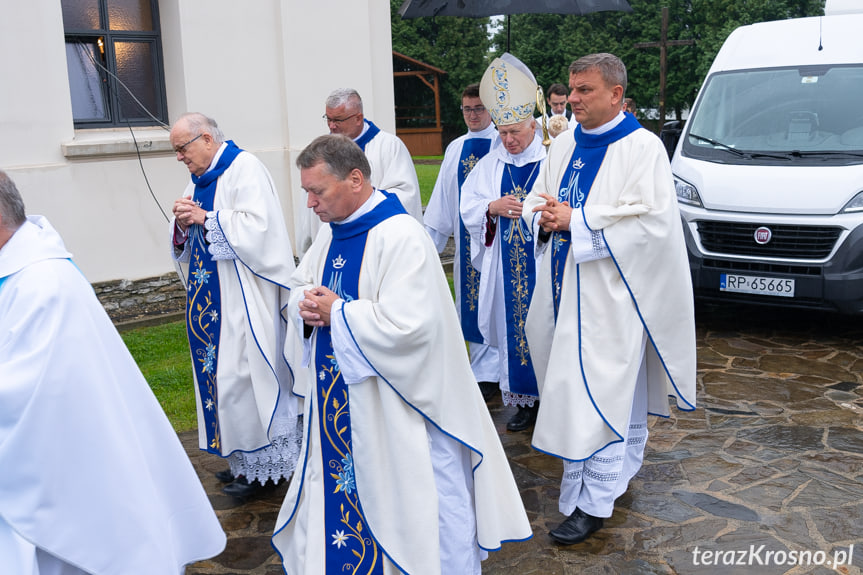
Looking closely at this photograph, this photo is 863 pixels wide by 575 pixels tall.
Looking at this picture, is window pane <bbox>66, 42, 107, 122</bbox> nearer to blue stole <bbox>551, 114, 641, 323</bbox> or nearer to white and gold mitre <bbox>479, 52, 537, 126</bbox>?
white and gold mitre <bbox>479, 52, 537, 126</bbox>

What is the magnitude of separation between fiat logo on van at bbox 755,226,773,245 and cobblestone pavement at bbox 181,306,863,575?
1.04 meters

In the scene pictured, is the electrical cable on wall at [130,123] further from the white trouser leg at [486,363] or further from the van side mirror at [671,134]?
the van side mirror at [671,134]

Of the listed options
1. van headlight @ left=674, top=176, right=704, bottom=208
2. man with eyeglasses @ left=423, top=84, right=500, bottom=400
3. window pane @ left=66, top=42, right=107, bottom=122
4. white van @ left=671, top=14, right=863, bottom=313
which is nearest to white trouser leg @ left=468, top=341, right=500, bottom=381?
man with eyeglasses @ left=423, top=84, right=500, bottom=400

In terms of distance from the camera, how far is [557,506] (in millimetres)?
4395

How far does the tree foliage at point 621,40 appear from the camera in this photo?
33.8 metres

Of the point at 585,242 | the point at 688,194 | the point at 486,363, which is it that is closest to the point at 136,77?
the point at 486,363

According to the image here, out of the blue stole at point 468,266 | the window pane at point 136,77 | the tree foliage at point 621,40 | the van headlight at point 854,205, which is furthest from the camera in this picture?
the tree foliage at point 621,40

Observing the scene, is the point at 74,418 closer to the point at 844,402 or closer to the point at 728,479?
the point at 728,479

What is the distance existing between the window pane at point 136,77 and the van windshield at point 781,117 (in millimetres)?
4981

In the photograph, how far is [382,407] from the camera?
118 inches

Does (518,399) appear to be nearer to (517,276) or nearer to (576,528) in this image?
(517,276)

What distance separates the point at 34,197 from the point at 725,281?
19.1 ft

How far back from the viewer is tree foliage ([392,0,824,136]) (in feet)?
111

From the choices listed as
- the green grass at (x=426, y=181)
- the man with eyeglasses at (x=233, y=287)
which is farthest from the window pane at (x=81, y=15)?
the green grass at (x=426, y=181)
